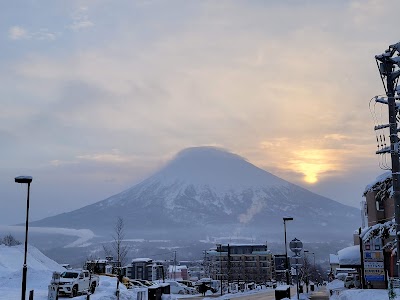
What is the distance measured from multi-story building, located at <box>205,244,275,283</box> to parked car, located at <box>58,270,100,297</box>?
140 meters

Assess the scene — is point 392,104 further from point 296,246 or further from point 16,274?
point 16,274

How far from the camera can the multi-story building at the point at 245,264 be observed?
17862 centimetres

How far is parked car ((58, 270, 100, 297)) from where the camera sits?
117ft

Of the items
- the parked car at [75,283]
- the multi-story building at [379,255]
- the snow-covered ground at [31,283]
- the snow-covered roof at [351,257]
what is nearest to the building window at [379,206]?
the multi-story building at [379,255]

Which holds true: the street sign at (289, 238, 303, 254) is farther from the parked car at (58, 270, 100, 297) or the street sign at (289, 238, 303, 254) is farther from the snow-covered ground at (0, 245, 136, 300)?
the parked car at (58, 270, 100, 297)

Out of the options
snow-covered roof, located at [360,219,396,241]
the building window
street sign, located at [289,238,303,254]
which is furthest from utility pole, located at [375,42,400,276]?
the building window

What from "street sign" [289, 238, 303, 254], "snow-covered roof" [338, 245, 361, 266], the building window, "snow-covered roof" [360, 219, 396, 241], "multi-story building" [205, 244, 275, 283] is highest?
the building window

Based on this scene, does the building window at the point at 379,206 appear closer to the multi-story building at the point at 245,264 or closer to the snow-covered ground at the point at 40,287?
the snow-covered ground at the point at 40,287

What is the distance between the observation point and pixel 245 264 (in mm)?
184750

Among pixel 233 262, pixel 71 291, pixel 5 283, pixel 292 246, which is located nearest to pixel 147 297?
pixel 71 291

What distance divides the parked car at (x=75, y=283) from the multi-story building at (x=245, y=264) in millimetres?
140344

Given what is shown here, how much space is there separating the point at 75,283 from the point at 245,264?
15421 centimetres

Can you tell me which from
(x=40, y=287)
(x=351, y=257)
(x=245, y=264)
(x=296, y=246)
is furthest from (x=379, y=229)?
(x=245, y=264)

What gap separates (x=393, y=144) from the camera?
17719 mm
